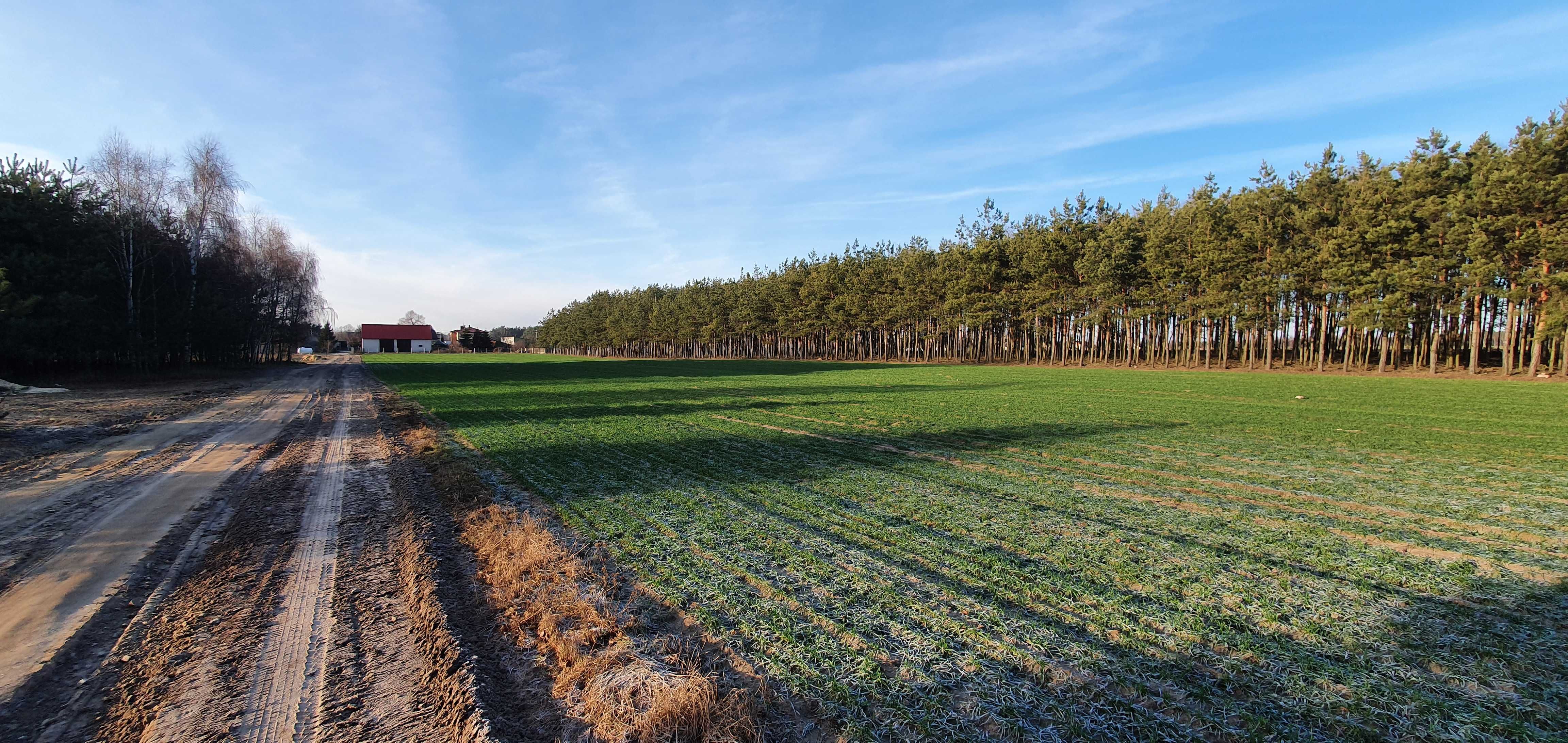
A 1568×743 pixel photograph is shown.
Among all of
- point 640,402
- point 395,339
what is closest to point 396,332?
point 395,339

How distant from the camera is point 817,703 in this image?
9.86ft

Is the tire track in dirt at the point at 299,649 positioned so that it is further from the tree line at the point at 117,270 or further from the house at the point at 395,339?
the house at the point at 395,339

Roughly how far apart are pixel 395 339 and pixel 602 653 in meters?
158

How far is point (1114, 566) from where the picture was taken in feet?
16.0

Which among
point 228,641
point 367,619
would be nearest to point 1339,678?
point 367,619

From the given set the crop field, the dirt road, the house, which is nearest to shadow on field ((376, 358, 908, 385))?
the dirt road

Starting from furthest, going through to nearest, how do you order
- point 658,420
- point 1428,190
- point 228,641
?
1. point 1428,190
2. point 658,420
3. point 228,641

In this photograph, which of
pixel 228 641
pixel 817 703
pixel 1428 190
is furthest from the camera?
pixel 1428 190

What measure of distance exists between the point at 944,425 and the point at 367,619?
11.6 m

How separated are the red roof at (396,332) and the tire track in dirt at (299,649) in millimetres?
153465

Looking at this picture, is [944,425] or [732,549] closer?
[732,549]

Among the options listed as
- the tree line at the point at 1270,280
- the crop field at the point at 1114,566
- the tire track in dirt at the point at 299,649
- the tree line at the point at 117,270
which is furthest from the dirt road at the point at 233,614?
the tree line at the point at 1270,280

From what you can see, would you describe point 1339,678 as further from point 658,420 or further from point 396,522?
point 658,420

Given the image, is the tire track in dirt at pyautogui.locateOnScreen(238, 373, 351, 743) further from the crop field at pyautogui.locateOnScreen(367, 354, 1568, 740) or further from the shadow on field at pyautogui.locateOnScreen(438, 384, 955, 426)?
the shadow on field at pyautogui.locateOnScreen(438, 384, 955, 426)
